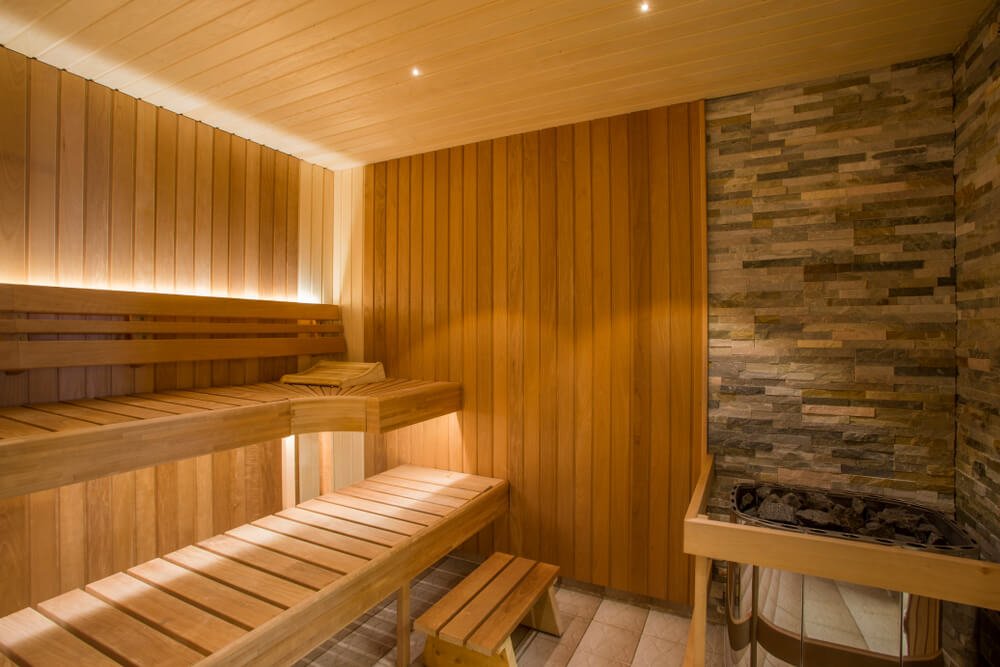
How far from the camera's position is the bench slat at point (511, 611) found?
6.80 feet

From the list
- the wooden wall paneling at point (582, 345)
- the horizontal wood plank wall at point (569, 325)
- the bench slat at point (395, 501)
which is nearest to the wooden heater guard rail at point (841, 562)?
the horizontal wood plank wall at point (569, 325)

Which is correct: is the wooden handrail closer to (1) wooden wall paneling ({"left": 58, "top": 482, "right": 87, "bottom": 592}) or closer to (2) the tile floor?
(2) the tile floor

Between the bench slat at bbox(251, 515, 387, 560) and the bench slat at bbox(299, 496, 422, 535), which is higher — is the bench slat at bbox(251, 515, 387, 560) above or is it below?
below

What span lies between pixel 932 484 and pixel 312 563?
2.75 m

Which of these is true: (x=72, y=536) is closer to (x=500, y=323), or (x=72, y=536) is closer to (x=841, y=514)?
(x=500, y=323)

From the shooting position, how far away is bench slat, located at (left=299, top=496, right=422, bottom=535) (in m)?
2.51

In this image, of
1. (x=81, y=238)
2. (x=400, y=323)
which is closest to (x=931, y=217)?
(x=400, y=323)

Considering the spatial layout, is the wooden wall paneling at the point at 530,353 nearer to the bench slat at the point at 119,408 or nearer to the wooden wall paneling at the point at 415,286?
the wooden wall paneling at the point at 415,286

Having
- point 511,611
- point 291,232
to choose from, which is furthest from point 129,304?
point 511,611

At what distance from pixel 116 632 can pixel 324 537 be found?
85cm

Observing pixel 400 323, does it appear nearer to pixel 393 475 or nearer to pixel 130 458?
pixel 393 475

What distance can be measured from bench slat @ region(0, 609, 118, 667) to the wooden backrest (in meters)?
1.04

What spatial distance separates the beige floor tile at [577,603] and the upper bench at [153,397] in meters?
1.30

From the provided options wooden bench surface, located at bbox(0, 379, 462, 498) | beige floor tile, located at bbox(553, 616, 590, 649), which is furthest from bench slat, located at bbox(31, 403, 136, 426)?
beige floor tile, located at bbox(553, 616, 590, 649)
